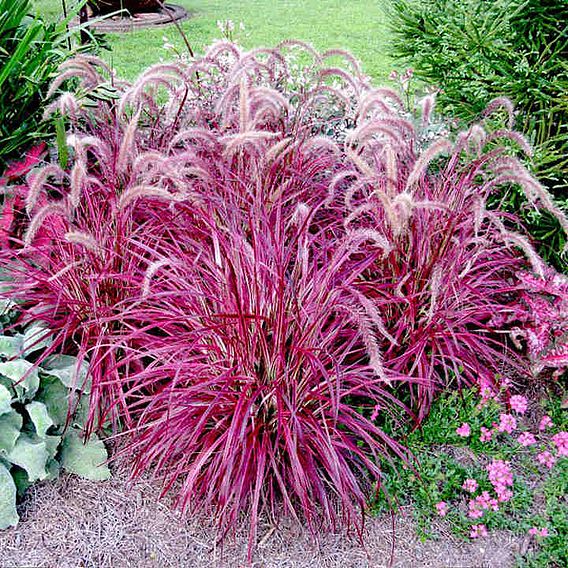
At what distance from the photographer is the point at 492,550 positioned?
2475 millimetres

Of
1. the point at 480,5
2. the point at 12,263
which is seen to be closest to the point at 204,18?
the point at 480,5

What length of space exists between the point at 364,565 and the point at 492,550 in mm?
488

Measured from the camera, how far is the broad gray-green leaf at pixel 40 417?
2566 mm

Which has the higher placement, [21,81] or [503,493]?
[21,81]

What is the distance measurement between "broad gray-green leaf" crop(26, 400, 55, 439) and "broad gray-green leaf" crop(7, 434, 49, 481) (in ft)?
0.16

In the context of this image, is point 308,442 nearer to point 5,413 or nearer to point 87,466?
point 87,466

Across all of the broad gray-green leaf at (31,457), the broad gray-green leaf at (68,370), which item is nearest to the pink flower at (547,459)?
the broad gray-green leaf at (68,370)

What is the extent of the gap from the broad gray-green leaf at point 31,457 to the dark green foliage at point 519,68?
2380mm

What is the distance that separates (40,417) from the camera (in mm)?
2598

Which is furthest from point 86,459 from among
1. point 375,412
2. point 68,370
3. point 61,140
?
point 61,140

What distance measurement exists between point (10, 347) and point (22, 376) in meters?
0.20

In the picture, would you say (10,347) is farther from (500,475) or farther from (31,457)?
(500,475)

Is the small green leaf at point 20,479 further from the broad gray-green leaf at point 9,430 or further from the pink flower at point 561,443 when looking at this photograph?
the pink flower at point 561,443

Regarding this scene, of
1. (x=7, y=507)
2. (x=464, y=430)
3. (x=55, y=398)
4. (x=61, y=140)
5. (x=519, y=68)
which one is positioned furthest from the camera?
(x=519, y=68)
